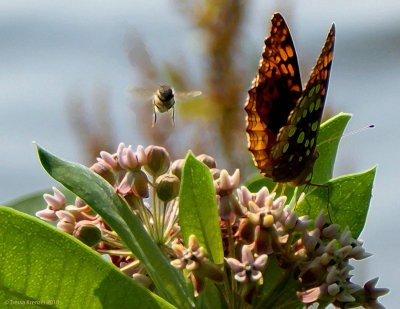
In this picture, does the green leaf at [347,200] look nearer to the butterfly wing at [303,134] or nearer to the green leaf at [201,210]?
the butterfly wing at [303,134]

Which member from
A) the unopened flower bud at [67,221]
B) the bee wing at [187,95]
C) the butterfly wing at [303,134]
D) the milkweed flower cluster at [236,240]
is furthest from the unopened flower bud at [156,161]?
the bee wing at [187,95]

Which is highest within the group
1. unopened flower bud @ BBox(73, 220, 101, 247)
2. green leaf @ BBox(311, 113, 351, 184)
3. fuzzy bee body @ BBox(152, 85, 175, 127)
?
fuzzy bee body @ BBox(152, 85, 175, 127)

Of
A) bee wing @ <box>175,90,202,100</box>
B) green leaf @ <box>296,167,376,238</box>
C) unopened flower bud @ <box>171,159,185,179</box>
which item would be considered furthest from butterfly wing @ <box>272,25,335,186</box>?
bee wing @ <box>175,90,202,100</box>

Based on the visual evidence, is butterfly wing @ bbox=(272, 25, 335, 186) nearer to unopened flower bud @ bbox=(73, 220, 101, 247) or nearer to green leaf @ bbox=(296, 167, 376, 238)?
green leaf @ bbox=(296, 167, 376, 238)

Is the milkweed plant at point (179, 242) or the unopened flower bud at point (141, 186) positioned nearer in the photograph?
the milkweed plant at point (179, 242)

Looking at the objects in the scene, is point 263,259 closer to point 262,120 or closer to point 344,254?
point 344,254

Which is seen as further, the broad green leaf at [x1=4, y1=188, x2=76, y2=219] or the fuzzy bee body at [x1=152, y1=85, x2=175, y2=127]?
the fuzzy bee body at [x1=152, y1=85, x2=175, y2=127]

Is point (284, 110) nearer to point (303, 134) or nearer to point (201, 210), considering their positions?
point (303, 134)

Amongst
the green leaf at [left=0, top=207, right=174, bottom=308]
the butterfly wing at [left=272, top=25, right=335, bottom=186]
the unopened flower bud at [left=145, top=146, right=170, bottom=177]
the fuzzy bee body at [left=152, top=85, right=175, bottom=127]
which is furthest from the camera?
the fuzzy bee body at [left=152, top=85, right=175, bottom=127]
